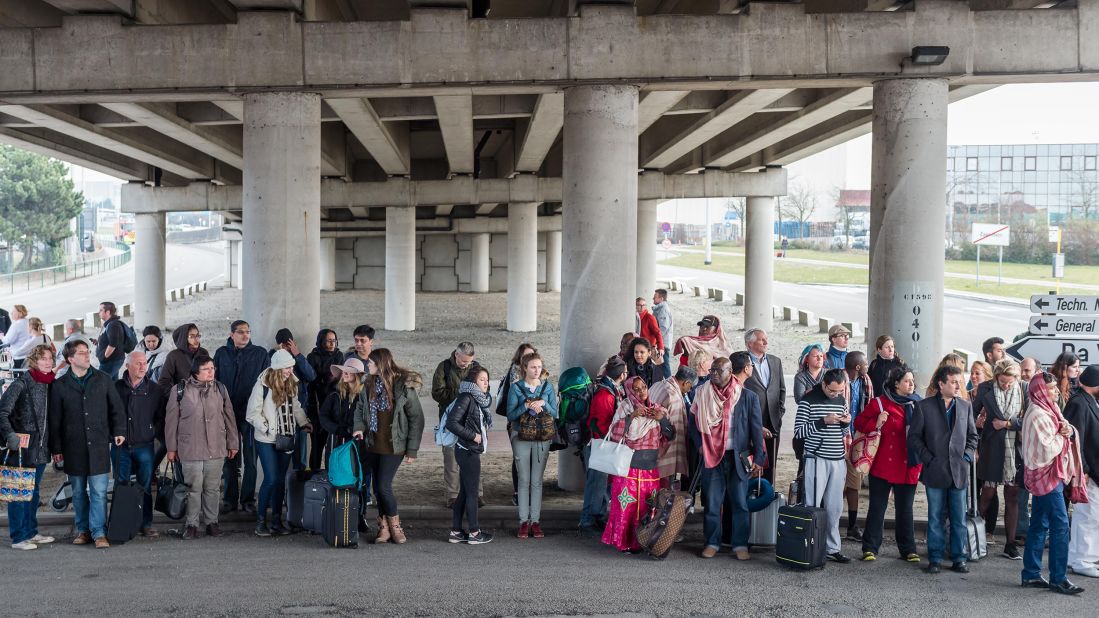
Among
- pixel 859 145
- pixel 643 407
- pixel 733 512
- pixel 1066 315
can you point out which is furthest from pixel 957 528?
pixel 859 145

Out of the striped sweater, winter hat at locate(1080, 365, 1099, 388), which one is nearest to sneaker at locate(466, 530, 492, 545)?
the striped sweater

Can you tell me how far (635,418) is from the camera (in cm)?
870

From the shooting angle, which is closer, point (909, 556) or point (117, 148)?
point (909, 556)

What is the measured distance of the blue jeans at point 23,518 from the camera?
8617 mm

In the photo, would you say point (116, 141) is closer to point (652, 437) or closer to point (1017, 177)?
point (652, 437)

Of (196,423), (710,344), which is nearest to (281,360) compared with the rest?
(196,423)

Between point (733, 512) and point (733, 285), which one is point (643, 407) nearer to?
point (733, 512)

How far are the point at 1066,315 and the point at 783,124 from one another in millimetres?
12525

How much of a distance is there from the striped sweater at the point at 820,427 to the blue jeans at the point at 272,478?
4.61m

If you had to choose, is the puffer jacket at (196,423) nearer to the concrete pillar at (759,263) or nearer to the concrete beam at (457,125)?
the concrete beam at (457,125)

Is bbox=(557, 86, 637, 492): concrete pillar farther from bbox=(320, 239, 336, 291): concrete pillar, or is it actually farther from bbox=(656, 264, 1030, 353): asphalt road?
bbox=(320, 239, 336, 291): concrete pillar

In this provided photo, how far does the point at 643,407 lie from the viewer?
868cm

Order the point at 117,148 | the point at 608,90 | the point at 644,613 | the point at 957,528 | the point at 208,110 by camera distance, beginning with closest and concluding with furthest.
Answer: the point at 644,613 < the point at 957,528 < the point at 608,90 < the point at 208,110 < the point at 117,148

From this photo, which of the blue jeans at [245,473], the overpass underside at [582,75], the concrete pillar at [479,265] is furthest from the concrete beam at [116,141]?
the concrete pillar at [479,265]
